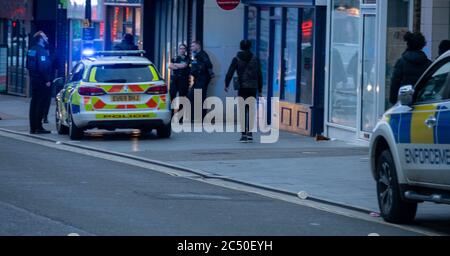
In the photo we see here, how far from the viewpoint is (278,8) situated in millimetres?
25359

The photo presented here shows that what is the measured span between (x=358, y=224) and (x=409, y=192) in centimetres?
72

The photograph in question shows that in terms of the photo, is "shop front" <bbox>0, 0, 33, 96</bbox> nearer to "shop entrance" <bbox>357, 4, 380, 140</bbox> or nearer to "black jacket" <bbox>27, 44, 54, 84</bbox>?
"black jacket" <bbox>27, 44, 54, 84</bbox>

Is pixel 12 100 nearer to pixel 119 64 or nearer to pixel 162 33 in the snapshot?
pixel 162 33

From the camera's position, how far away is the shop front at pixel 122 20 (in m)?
32.9

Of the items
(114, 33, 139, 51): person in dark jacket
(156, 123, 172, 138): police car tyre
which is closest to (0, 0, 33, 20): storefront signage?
Result: (114, 33, 139, 51): person in dark jacket

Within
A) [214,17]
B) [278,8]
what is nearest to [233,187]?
[278,8]

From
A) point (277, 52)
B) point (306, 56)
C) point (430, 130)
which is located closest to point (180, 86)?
point (277, 52)

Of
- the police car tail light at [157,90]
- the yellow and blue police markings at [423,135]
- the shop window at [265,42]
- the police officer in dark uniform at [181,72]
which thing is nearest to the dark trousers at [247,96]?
the police car tail light at [157,90]

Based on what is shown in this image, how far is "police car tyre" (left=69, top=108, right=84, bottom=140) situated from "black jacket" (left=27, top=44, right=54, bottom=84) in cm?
195

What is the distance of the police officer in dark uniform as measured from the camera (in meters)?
27.2

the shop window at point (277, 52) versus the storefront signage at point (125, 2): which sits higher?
the storefront signage at point (125, 2)

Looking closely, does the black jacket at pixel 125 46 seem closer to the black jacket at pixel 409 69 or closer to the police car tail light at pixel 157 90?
the police car tail light at pixel 157 90

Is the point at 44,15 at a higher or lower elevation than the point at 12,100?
higher

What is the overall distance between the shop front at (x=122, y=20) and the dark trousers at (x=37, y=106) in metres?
7.44
